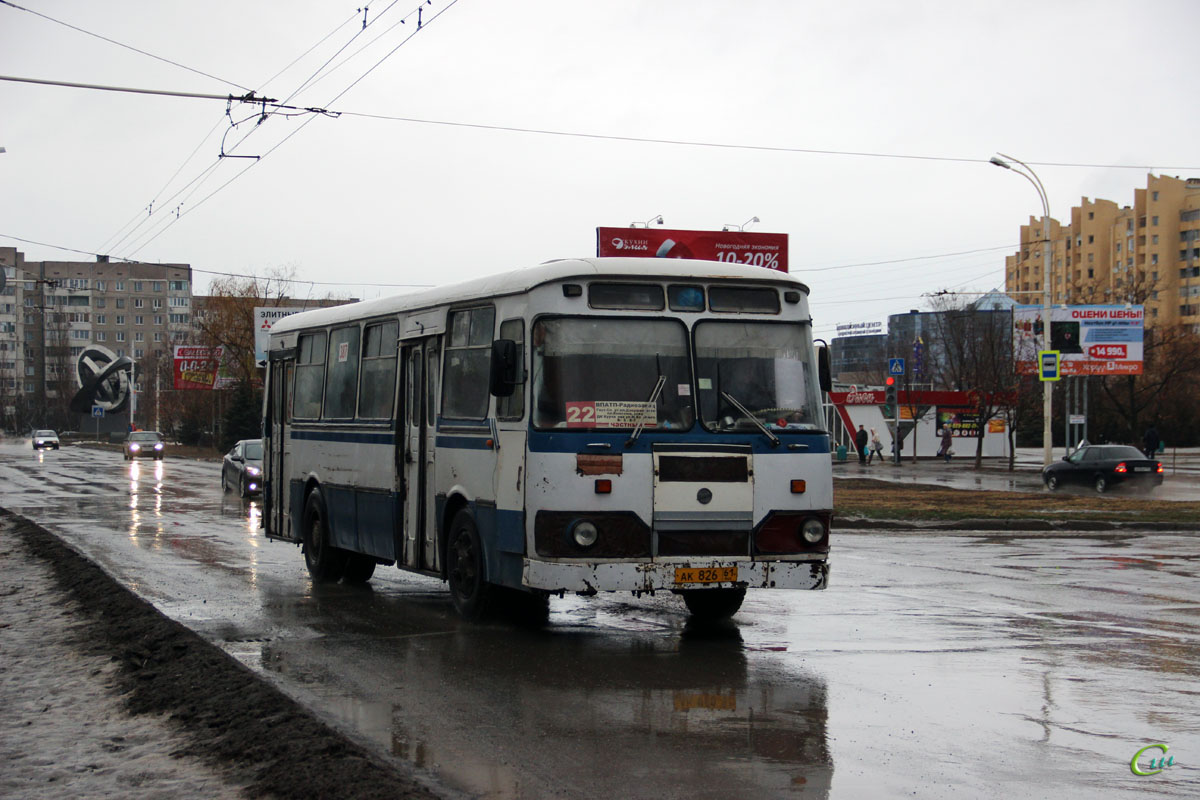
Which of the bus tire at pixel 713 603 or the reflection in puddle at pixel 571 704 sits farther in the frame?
the bus tire at pixel 713 603

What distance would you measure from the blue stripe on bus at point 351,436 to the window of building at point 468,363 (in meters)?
1.36

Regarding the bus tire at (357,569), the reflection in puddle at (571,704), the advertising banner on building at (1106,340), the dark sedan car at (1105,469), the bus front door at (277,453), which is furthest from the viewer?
the advertising banner on building at (1106,340)

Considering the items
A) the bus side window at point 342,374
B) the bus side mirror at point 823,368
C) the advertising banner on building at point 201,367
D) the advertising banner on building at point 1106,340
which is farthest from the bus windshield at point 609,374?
the advertising banner on building at point 201,367

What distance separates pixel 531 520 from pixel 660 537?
37.9 inches

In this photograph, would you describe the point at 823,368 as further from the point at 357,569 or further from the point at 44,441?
the point at 44,441

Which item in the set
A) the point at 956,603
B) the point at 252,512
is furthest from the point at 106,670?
the point at 252,512

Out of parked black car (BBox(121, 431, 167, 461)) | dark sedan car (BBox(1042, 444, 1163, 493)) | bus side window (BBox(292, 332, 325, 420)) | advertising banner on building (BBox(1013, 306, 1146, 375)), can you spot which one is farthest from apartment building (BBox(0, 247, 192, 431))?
bus side window (BBox(292, 332, 325, 420))

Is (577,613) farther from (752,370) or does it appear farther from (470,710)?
(470,710)

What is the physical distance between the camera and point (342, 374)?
47.4ft

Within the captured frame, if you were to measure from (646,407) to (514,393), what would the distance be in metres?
1.02

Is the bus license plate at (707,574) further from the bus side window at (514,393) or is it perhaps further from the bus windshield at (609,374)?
the bus side window at (514,393)

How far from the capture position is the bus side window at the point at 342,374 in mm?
14117

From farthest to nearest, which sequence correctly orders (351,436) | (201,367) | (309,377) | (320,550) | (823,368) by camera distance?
(201,367) < (309,377) < (320,550) < (351,436) < (823,368)

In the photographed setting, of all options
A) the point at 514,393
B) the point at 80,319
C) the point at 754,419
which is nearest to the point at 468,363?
the point at 514,393
